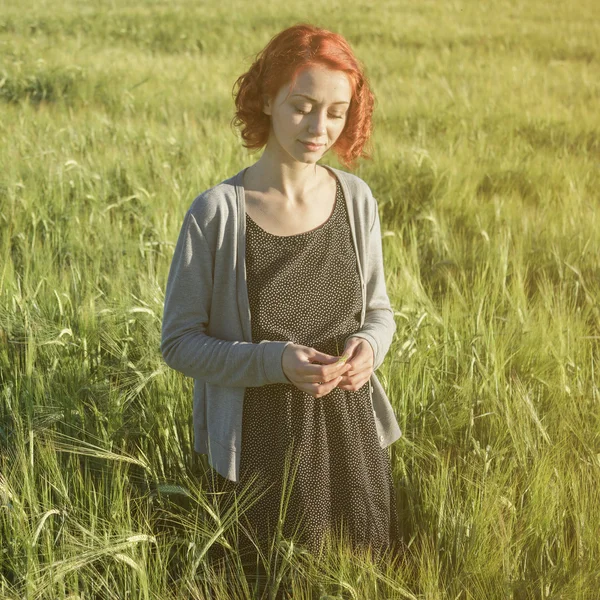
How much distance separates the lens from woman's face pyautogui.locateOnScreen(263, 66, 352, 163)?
1410 mm

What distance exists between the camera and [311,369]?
1.35 meters

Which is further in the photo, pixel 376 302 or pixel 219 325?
pixel 376 302

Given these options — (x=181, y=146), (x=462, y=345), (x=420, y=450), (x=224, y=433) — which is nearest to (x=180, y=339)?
(x=224, y=433)

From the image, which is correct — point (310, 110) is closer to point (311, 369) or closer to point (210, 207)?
point (210, 207)

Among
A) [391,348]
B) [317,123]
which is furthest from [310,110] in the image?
[391,348]

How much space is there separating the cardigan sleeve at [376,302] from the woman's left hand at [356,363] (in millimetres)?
70

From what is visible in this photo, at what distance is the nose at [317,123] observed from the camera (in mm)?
1427

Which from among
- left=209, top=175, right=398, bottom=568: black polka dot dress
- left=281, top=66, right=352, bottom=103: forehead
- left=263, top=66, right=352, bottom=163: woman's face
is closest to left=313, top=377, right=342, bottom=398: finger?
left=209, top=175, right=398, bottom=568: black polka dot dress

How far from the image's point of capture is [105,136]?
14.7 feet

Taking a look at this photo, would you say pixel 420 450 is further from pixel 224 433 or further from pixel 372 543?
pixel 224 433

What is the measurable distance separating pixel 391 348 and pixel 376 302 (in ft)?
1.75

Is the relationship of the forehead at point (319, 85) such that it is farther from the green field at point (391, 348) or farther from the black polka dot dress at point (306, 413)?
the green field at point (391, 348)

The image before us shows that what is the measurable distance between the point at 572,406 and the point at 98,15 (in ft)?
39.5

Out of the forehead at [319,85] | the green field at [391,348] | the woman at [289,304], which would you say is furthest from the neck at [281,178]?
the green field at [391,348]
